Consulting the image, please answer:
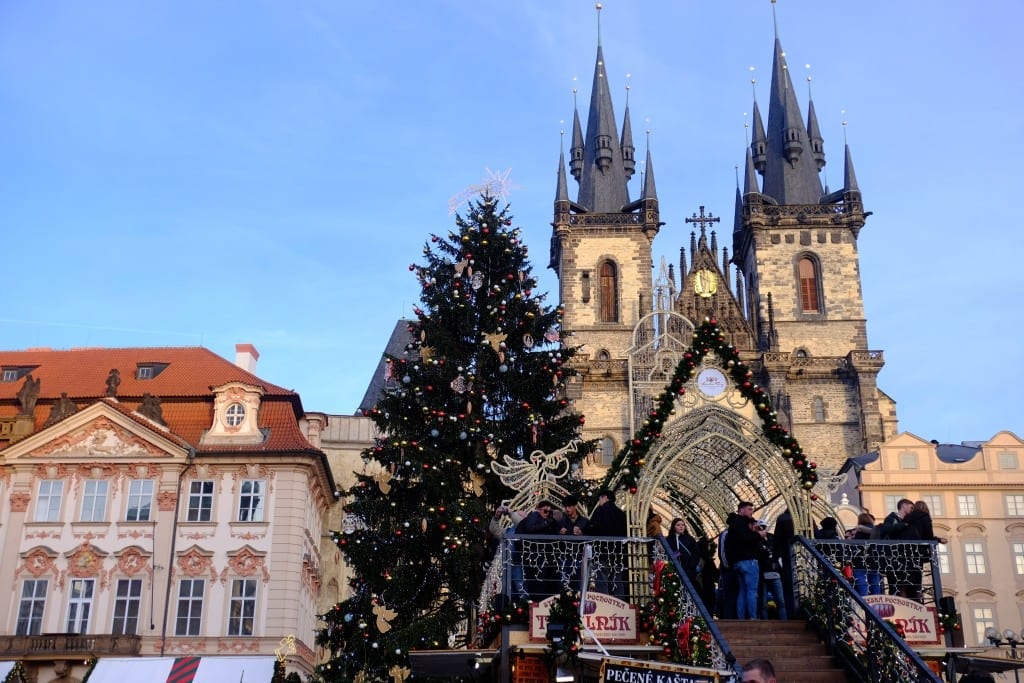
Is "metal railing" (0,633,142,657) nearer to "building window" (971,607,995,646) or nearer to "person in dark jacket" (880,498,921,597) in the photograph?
"person in dark jacket" (880,498,921,597)

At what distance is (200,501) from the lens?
3195cm

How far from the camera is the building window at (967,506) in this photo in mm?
39750

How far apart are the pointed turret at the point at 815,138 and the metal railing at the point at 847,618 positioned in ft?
171

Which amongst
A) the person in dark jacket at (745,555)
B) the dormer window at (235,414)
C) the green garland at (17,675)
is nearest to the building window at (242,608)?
the green garland at (17,675)

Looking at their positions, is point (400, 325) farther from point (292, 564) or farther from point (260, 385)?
point (292, 564)

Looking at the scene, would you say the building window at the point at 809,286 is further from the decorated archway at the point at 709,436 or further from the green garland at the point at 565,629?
the green garland at the point at 565,629

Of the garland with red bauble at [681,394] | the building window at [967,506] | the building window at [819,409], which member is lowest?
the garland with red bauble at [681,394]

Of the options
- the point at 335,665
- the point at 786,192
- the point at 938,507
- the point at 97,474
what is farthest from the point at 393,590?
the point at 786,192

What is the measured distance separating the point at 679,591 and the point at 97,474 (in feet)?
78.0

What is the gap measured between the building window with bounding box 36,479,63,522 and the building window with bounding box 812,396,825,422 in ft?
119

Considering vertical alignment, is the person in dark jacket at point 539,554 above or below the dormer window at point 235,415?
below

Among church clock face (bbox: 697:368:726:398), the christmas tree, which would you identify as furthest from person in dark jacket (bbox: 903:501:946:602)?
the christmas tree

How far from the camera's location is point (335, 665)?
60.9 ft

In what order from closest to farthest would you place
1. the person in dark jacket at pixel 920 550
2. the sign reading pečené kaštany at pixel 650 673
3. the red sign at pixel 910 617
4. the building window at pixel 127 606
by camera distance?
the sign reading pečené kaštany at pixel 650 673 < the red sign at pixel 910 617 < the person in dark jacket at pixel 920 550 < the building window at pixel 127 606
